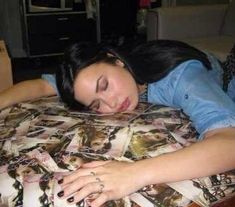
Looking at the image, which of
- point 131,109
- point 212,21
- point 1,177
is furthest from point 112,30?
point 1,177

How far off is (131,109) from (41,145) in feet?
0.98

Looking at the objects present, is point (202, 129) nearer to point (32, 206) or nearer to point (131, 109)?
point (131, 109)

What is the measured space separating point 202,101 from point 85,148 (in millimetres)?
301

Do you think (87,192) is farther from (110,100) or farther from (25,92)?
(25,92)

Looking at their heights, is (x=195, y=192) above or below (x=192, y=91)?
below

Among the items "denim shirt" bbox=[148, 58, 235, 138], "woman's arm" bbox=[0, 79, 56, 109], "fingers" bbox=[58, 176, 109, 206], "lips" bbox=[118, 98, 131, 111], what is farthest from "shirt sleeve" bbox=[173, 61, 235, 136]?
"woman's arm" bbox=[0, 79, 56, 109]

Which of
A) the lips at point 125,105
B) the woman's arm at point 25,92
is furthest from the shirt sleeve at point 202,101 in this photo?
the woman's arm at point 25,92

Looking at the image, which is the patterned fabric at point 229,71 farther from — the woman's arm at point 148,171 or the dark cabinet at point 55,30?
the dark cabinet at point 55,30

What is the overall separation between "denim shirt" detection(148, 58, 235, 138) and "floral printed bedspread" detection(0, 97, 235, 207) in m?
0.05

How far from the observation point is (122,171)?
0.70 meters

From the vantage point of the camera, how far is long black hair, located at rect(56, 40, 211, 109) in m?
1.06

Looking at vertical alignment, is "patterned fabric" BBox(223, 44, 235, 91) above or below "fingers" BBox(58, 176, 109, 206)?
above

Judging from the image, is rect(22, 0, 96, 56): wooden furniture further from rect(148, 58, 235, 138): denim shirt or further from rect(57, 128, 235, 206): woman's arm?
rect(57, 128, 235, 206): woman's arm

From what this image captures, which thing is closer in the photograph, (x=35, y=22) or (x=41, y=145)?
(x=41, y=145)
